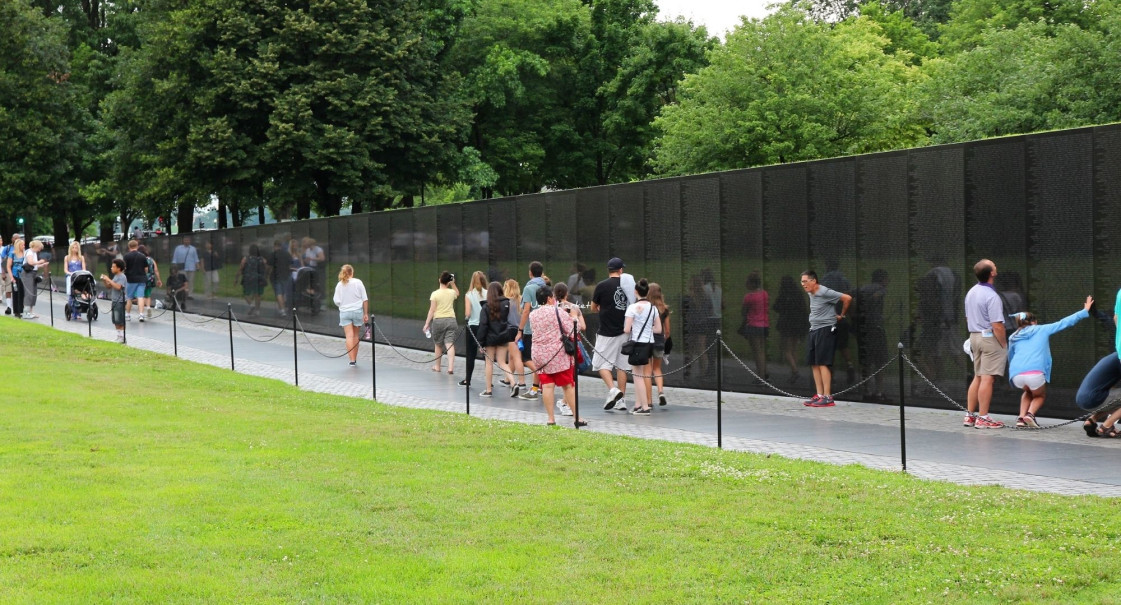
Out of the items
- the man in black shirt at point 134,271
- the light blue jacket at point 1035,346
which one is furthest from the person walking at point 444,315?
the man in black shirt at point 134,271

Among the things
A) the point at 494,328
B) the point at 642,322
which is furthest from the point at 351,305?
the point at 642,322

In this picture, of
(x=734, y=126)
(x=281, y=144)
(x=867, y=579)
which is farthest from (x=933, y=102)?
(x=867, y=579)

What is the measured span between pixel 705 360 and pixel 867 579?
1213 cm

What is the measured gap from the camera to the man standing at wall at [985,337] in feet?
45.6

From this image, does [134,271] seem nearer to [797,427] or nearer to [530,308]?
[530,308]

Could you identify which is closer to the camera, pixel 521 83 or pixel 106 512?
pixel 106 512

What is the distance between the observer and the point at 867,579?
7.29 metres

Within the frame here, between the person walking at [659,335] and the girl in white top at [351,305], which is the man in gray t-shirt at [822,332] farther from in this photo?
the girl in white top at [351,305]

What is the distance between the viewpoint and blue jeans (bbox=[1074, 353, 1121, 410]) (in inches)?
512

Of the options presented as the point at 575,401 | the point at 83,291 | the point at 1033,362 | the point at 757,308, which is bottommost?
the point at 575,401

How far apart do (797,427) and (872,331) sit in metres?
2.55

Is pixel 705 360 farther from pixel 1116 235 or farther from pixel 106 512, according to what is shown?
pixel 106 512

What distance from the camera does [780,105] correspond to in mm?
47000

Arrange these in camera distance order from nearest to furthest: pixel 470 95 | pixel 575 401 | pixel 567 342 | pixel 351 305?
pixel 575 401 → pixel 567 342 → pixel 351 305 → pixel 470 95
